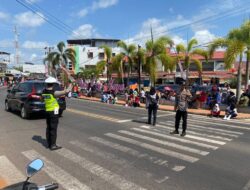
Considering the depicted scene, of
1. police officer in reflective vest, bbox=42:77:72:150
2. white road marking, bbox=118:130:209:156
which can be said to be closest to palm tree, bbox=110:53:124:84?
white road marking, bbox=118:130:209:156

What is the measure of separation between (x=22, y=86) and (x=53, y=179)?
9440 millimetres

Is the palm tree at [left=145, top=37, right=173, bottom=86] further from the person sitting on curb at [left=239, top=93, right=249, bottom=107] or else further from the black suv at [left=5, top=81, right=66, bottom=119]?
the black suv at [left=5, top=81, right=66, bottom=119]

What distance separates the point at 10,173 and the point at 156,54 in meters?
22.0

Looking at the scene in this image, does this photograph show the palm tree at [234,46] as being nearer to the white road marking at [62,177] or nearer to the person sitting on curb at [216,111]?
the person sitting on curb at [216,111]

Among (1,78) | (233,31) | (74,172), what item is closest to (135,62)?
(233,31)

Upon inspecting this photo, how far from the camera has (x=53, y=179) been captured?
5.55m

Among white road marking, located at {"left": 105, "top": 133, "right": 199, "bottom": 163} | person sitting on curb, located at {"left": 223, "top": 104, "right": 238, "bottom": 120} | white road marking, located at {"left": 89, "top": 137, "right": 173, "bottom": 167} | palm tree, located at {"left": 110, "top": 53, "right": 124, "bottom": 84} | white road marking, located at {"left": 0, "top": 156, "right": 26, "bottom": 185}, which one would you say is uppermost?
palm tree, located at {"left": 110, "top": 53, "right": 124, "bottom": 84}

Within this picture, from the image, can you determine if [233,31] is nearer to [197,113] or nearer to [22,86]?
[197,113]

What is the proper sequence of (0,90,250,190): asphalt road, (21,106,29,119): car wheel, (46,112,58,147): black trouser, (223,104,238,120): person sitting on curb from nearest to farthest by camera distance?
(0,90,250,190): asphalt road, (46,112,58,147): black trouser, (21,106,29,119): car wheel, (223,104,238,120): person sitting on curb

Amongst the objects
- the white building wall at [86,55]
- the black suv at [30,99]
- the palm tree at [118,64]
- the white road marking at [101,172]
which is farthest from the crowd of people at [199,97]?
the white building wall at [86,55]

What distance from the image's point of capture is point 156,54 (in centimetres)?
2664

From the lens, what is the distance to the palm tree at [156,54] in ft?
86.5

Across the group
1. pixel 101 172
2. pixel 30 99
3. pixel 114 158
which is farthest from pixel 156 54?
pixel 101 172

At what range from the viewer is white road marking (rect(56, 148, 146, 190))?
5218mm
